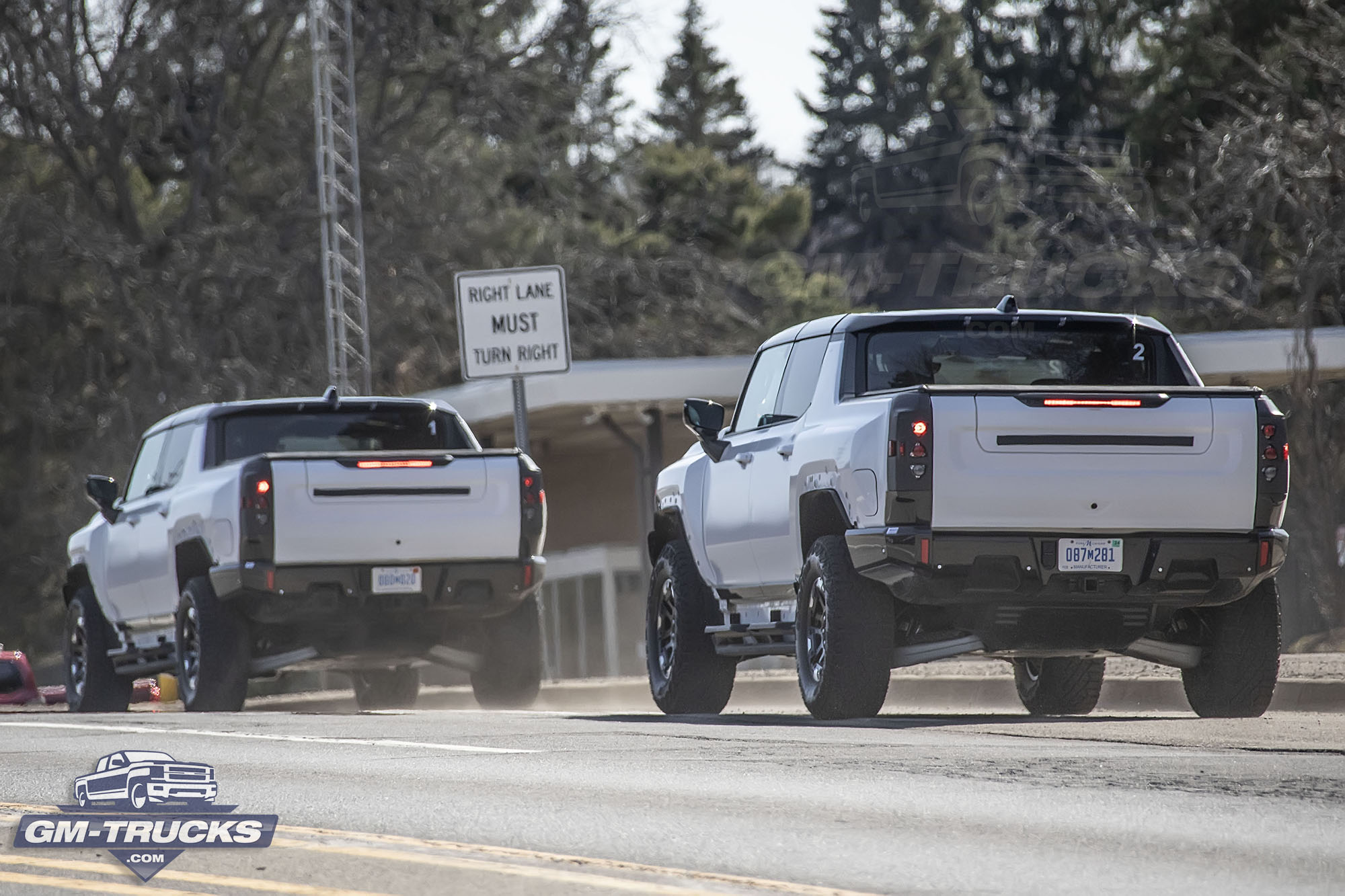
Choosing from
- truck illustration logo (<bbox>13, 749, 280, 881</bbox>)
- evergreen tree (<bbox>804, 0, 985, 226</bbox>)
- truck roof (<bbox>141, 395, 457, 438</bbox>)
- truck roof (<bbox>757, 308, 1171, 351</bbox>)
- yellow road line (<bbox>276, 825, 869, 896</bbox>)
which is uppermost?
evergreen tree (<bbox>804, 0, 985, 226</bbox>)

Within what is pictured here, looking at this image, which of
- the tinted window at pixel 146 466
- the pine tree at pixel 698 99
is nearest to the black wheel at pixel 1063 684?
the tinted window at pixel 146 466

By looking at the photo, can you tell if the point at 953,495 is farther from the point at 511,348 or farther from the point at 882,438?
the point at 511,348

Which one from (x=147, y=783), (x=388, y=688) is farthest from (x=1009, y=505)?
(x=388, y=688)

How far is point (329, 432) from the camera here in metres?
15.5

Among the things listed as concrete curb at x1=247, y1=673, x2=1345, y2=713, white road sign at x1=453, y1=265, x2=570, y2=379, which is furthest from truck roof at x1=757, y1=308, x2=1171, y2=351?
white road sign at x1=453, y1=265, x2=570, y2=379

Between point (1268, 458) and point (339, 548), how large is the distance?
240 inches

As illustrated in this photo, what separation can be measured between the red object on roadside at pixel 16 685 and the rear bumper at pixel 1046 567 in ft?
50.9

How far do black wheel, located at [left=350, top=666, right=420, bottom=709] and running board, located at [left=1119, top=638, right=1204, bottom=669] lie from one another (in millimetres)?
8702

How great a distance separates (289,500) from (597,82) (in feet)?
119

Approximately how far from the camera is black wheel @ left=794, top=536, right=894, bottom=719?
11.0 meters

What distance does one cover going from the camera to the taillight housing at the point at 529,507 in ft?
48.5

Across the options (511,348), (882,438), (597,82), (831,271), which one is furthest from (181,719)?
(831,271)

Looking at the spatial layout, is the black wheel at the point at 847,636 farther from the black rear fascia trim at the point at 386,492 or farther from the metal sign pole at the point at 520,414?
the metal sign pole at the point at 520,414

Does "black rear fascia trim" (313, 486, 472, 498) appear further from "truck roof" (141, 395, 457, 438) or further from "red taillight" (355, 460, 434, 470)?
"truck roof" (141, 395, 457, 438)
